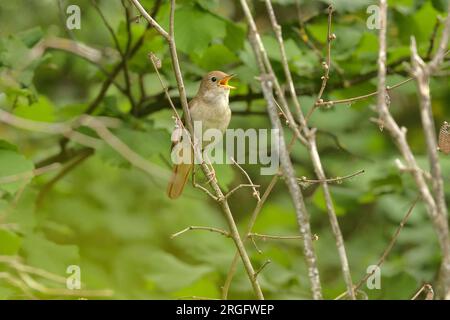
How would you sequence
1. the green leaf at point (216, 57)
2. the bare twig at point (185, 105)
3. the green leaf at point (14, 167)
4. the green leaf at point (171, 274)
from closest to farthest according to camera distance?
the bare twig at point (185, 105)
the green leaf at point (14, 167)
the green leaf at point (216, 57)
the green leaf at point (171, 274)

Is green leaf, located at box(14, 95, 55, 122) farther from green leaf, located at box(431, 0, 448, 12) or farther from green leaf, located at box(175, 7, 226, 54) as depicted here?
green leaf, located at box(431, 0, 448, 12)

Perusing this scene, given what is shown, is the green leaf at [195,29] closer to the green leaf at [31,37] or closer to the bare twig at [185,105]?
the green leaf at [31,37]

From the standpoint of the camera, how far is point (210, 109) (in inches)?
181

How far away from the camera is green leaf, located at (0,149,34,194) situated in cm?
377

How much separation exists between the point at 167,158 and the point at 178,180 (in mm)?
135

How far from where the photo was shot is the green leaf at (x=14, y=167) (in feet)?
12.4

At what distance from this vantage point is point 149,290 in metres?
5.82

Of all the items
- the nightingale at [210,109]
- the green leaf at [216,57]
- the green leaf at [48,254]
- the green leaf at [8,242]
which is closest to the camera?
the green leaf at [8,242]

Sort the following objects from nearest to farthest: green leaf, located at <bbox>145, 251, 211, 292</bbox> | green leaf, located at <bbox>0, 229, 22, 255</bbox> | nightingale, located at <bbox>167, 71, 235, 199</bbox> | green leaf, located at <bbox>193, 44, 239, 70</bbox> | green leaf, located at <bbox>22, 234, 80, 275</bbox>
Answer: green leaf, located at <bbox>0, 229, 22, 255</bbox> < green leaf, located at <bbox>22, 234, 80, 275</bbox> < nightingale, located at <bbox>167, 71, 235, 199</bbox> < green leaf, located at <bbox>193, 44, 239, 70</bbox> < green leaf, located at <bbox>145, 251, 211, 292</bbox>

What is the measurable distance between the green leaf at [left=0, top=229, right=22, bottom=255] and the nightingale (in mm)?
885

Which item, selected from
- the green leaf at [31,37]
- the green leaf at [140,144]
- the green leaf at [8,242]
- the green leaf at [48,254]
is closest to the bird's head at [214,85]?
the green leaf at [140,144]

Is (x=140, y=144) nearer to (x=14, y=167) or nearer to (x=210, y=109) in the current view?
(x=210, y=109)

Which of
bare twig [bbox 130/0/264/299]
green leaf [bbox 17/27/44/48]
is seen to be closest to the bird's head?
green leaf [bbox 17/27/44/48]

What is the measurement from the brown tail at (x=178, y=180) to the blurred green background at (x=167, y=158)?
147 millimetres
